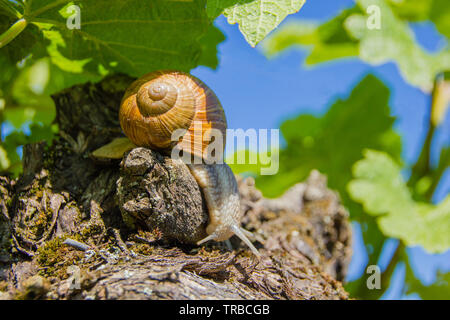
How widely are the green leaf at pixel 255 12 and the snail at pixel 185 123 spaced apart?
1.24ft

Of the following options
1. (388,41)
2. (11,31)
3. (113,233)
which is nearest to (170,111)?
(113,233)

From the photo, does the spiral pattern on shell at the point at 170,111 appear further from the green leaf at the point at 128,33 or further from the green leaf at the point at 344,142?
the green leaf at the point at 344,142

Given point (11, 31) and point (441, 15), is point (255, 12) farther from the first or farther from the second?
point (441, 15)

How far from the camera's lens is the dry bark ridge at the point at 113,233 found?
126cm

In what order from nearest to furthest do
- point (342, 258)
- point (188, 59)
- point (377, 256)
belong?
point (188, 59) < point (342, 258) < point (377, 256)

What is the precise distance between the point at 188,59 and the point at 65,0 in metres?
0.53

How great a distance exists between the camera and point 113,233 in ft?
4.95

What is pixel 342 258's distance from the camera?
8.06ft

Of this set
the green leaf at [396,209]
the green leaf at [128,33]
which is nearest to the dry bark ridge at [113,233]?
the green leaf at [128,33]

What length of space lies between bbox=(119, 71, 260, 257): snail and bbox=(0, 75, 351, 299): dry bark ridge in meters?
0.07

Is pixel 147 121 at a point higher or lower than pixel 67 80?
lower

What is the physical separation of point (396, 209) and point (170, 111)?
1.43m
